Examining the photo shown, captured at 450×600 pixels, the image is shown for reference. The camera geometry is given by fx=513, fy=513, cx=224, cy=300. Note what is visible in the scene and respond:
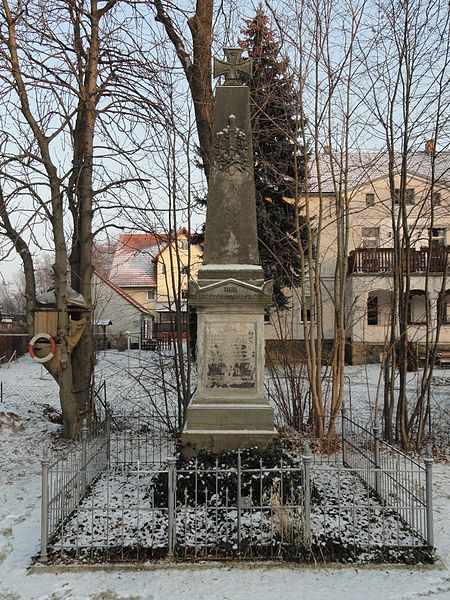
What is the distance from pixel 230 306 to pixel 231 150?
6.56 feet

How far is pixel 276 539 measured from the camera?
4.90 meters

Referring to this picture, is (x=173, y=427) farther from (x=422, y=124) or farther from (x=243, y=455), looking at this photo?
(x=422, y=124)

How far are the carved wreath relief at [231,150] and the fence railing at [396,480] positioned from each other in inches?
151

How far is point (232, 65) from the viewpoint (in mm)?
6785

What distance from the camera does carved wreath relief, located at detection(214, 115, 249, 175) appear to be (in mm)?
6488

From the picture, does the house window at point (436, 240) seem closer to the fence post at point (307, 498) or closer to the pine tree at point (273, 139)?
the pine tree at point (273, 139)

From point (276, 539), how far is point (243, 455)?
1.03 m

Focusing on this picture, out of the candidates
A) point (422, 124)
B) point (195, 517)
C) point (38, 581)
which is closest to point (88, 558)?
point (38, 581)

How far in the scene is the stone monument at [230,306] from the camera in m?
5.94

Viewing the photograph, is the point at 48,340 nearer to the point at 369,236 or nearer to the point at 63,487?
the point at 63,487

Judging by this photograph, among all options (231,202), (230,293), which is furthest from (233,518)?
(231,202)

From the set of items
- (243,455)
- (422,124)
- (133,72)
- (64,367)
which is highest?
(133,72)

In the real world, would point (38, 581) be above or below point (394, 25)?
below

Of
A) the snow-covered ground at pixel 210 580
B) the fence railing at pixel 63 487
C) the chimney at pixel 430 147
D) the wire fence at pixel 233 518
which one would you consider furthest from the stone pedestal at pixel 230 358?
the chimney at pixel 430 147
